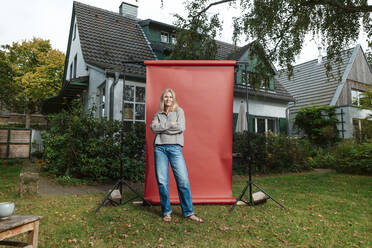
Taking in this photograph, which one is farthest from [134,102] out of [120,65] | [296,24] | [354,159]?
[354,159]

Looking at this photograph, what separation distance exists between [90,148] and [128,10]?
36.1 ft

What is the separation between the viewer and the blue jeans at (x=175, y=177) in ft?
12.3

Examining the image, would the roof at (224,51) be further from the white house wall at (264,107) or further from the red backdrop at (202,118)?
the red backdrop at (202,118)

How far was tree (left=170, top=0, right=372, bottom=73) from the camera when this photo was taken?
5.88 meters

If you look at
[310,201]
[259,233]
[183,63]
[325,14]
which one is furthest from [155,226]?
[325,14]

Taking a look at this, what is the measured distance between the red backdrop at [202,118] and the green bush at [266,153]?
4735 mm

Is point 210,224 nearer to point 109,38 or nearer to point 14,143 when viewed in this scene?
point 109,38

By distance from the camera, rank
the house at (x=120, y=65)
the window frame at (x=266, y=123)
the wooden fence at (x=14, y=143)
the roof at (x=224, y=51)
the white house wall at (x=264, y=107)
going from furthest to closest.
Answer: the roof at (x=224, y=51) < the window frame at (x=266, y=123) < the white house wall at (x=264, y=107) < the wooden fence at (x=14, y=143) < the house at (x=120, y=65)

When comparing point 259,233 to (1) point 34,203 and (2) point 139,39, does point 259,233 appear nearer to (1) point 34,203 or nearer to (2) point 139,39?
(1) point 34,203

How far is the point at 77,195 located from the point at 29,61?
26.2m

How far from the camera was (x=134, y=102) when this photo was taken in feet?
30.9

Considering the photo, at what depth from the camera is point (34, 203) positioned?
448 cm

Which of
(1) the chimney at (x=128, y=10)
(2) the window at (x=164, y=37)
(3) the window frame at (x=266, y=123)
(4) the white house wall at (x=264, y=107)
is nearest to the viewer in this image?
(4) the white house wall at (x=264, y=107)

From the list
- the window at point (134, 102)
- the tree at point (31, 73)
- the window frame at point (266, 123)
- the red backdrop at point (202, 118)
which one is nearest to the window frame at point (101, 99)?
the window at point (134, 102)
